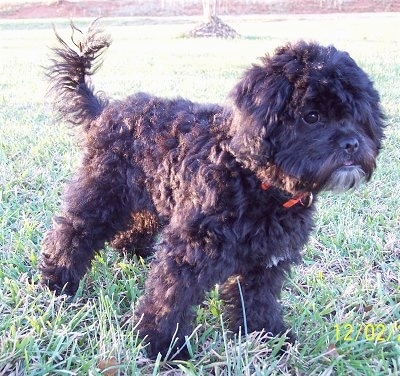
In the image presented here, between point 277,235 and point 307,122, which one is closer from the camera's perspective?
point 307,122

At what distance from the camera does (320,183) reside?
253cm

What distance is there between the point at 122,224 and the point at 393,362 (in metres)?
1.91

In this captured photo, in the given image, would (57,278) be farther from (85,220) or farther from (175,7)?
(175,7)

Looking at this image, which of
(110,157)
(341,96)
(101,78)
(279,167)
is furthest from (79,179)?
(101,78)

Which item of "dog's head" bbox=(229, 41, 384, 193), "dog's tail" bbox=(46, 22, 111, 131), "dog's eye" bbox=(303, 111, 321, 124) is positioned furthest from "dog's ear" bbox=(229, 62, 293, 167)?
"dog's tail" bbox=(46, 22, 111, 131)

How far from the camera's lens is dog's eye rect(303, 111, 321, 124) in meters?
2.52

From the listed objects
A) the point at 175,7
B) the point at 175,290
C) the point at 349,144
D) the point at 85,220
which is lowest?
the point at 175,7

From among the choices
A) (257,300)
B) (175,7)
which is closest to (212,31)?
(175,7)

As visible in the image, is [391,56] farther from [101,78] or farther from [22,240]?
[22,240]

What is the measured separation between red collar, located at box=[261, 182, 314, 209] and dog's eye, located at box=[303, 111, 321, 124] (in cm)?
39

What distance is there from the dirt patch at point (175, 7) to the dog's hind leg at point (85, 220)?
159ft

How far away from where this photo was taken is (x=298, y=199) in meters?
2.75

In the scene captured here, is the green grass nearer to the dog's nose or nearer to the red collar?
the red collar

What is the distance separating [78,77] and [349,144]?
214 centimetres
